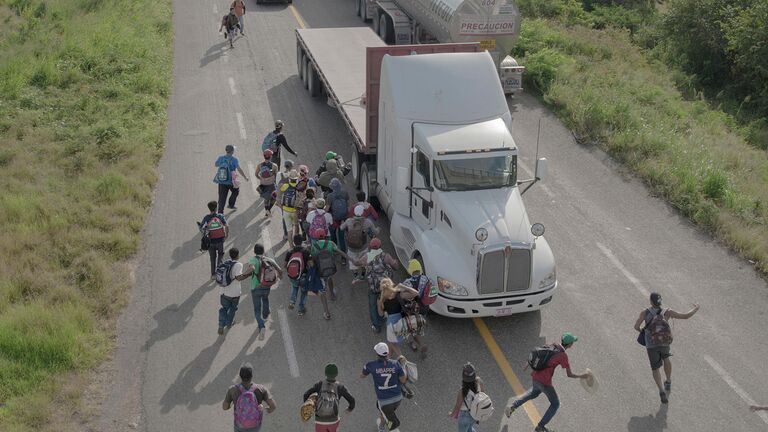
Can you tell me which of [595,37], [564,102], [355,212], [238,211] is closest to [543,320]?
[355,212]

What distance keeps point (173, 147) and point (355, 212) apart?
8.37 meters

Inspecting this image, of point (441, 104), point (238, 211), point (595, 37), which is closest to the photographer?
point (441, 104)

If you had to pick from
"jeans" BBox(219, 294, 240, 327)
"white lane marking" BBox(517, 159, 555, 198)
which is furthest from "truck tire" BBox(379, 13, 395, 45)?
"jeans" BBox(219, 294, 240, 327)

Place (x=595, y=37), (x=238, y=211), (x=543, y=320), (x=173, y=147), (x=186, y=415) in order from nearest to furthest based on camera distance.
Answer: (x=186, y=415), (x=543, y=320), (x=238, y=211), (x=173, y=147), (x=595, y=37)

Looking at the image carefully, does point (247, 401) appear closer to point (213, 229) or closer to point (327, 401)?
point (327, 401)

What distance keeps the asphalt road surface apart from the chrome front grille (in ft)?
2.91

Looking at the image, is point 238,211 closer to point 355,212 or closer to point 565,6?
point 355,212

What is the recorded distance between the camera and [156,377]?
11.8 meters

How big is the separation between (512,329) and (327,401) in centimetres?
444

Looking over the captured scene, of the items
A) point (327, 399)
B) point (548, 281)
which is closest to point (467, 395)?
point (327, 399)

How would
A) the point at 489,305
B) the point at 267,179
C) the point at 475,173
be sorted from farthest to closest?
the point at 267,179
the point at 475,173
the point at 489,305

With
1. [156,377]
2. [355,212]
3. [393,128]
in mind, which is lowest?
[156,377]

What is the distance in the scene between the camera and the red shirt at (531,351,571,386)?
10195 millimetres

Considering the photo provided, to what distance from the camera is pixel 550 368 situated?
1029 cm
